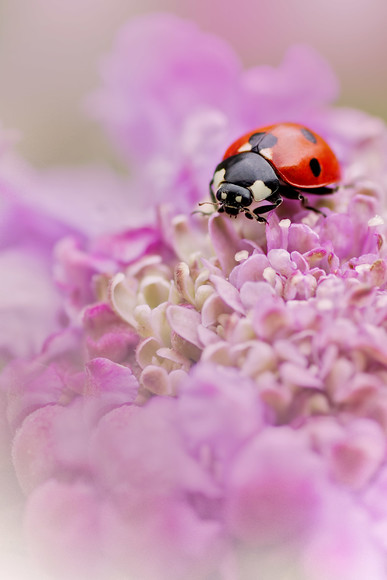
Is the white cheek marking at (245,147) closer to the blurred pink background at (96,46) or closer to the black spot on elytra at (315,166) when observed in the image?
the black spot on elytra at (315,166)

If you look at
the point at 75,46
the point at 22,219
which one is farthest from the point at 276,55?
the point at 22,219

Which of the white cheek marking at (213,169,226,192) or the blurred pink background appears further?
the blurred pink background

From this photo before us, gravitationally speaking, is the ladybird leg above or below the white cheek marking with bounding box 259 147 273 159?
below

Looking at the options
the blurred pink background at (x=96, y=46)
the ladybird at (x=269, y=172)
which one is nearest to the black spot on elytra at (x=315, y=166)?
the ladybird at (x=269, y=172)

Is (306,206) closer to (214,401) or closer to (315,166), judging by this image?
(315,166)

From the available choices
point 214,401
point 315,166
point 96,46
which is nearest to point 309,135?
point 315,166

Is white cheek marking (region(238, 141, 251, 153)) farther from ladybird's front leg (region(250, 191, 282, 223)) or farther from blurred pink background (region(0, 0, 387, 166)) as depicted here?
blurred pink background (region(0, 0, 387, 166))

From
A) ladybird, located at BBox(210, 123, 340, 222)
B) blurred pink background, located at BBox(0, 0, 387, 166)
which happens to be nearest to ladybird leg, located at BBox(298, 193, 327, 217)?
ladybird, located at BBox(210, 123, 340, 222)

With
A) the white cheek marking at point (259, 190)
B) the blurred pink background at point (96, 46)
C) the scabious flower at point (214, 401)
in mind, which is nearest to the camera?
the scabious flower at point (214, 401)
